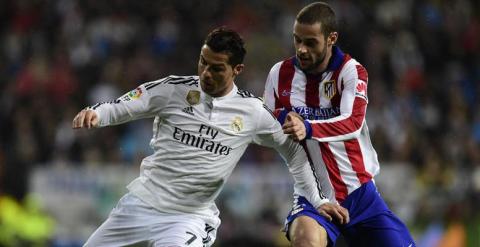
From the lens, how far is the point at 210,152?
21.3ft

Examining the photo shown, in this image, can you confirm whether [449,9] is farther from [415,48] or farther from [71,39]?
[71,39]

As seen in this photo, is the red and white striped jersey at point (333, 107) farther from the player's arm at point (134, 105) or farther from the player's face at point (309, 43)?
the player's arm at point (134, 105)

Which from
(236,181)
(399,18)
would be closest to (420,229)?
(236,181)

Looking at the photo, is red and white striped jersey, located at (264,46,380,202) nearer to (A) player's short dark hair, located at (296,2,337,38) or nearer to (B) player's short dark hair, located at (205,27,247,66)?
(A) player's short dark hair, located at (296,2,337,38)

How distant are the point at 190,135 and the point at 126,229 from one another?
2.31 feet

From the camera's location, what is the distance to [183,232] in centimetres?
636

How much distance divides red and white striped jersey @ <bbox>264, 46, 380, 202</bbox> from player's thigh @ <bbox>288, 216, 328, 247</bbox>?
292 millimetres

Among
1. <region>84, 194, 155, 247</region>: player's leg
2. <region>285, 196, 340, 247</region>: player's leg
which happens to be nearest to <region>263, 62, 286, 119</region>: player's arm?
<region>285, 196, 340, 247</region>: player's leg

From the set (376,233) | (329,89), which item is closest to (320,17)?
(329,89)

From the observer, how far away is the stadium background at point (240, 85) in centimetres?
1227

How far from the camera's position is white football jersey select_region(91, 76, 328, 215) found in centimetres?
646

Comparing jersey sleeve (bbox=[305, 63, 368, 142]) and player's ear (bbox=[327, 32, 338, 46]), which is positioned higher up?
player's ear (bbox=[327, 32, 338, 46])

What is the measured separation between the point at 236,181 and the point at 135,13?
5.15 metres

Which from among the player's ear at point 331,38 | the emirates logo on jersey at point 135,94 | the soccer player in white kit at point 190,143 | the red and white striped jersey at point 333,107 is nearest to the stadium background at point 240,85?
the red and white striped jersey at point 333,107
